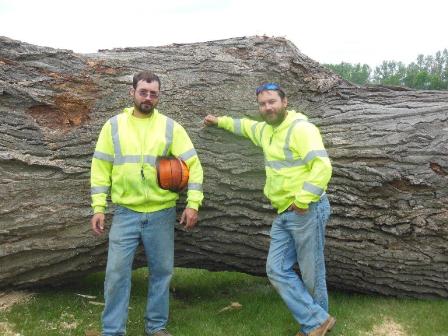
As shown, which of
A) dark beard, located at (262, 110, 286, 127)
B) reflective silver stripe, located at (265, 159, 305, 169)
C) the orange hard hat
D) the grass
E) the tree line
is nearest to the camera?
the orange hard hat

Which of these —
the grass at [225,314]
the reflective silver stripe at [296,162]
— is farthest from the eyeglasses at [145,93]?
the grass at [225,314]

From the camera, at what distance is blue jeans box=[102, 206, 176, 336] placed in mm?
4133

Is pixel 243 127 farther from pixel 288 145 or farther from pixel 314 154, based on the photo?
pixel 314 154

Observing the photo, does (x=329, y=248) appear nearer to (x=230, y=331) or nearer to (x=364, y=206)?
(x=364, y=206)

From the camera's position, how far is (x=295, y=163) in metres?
4.19

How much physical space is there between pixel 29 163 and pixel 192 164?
62.2 inches

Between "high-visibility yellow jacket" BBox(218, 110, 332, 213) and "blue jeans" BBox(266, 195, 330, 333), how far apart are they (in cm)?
19

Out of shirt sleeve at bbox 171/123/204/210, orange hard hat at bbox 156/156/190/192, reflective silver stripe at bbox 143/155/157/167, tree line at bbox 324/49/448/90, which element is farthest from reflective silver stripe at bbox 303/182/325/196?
tree line at bbox 324/49/448/90

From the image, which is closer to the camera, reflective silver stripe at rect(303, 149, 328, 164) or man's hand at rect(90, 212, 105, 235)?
reflective silver stripe at rect(303, 149, 328, 164)

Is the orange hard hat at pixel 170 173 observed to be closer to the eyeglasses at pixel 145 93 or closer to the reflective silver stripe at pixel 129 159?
the reflective silver stripe at pixel 129 159

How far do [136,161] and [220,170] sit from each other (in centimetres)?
111

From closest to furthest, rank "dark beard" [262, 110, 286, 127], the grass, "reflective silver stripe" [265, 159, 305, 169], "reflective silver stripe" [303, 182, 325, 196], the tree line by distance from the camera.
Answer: "reflective silver stripe" [303, 182, 325, 196] → "reflective silver stripe" [265, 159, 305, 169] → "dark beard" [262, 110, 286, 127] → the grass → the tree line

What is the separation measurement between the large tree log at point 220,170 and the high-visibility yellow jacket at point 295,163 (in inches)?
25.0

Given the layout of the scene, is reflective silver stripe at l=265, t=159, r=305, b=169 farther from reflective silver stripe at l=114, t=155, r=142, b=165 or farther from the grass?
the grass
